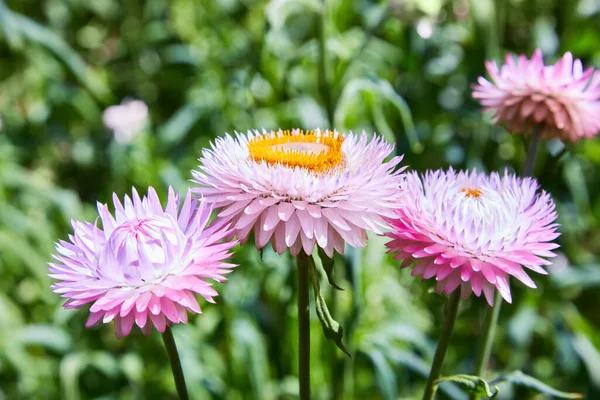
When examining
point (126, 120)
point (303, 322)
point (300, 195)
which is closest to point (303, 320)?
point (303, 322)

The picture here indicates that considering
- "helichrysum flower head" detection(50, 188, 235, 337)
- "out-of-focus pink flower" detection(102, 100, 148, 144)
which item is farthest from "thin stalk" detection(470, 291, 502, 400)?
"out-of-focus pink flower" detection(102, 100, 148, 144)

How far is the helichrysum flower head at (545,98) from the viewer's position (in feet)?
3.10

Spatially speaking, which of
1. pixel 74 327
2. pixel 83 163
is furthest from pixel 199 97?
pixel 74 327

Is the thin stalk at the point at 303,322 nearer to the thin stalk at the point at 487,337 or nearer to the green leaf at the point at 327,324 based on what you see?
the green leaf at the point at 327,324

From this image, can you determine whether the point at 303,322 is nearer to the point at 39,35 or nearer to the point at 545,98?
the point at 545,98

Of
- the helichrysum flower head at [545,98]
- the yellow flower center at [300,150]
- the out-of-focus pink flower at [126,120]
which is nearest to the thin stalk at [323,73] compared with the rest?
the helichrysum flower head at [545,98]

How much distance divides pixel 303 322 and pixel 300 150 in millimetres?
187

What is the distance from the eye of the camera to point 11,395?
2.07 meters

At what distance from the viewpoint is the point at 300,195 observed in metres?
0.69

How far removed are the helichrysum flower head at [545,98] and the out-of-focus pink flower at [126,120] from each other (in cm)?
158

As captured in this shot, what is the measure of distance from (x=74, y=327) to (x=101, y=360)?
0.19 m

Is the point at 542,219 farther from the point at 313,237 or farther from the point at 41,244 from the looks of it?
the point at 41,244

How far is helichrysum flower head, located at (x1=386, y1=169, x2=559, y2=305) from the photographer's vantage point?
70 cm

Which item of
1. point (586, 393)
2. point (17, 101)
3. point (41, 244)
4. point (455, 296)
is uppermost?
point (17, 101)
